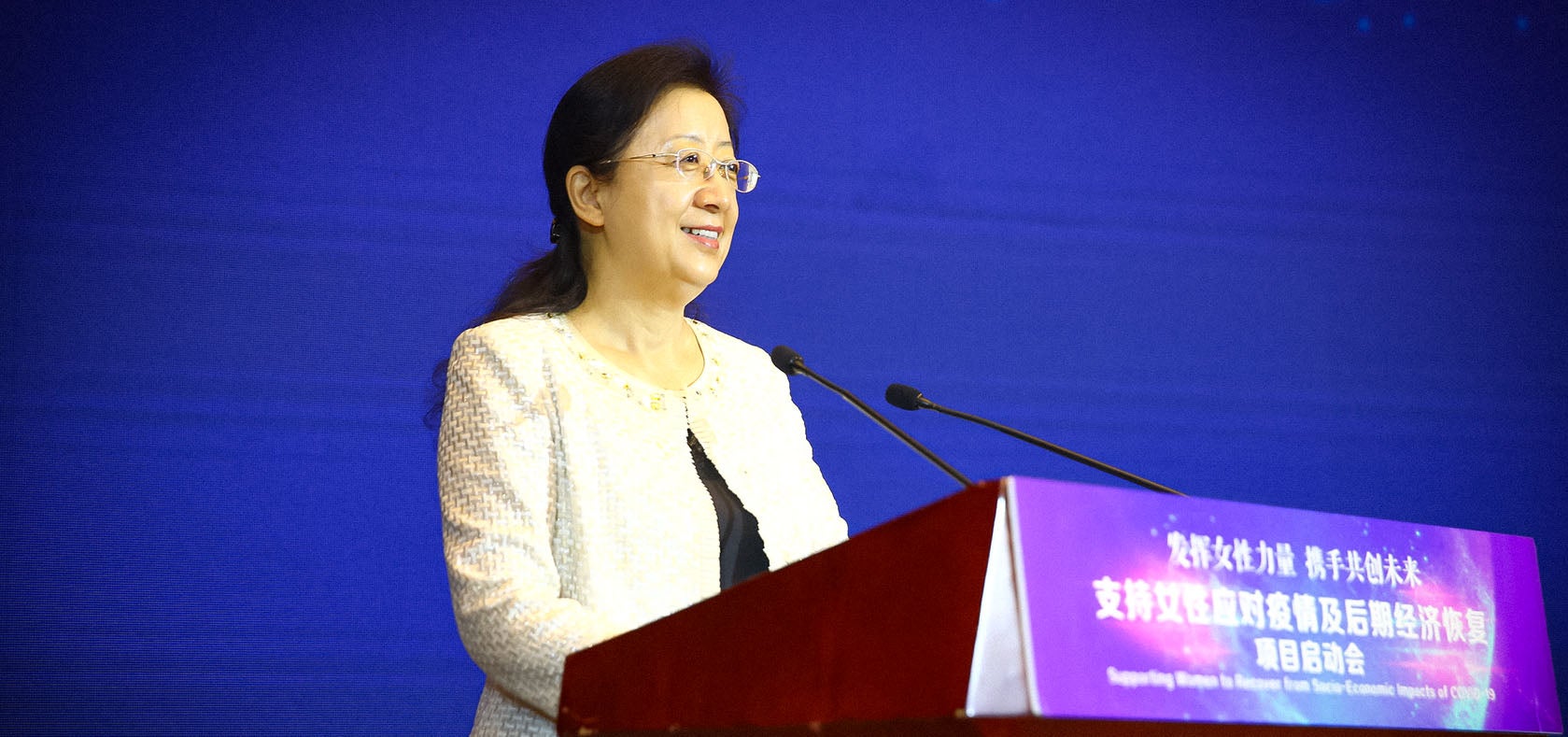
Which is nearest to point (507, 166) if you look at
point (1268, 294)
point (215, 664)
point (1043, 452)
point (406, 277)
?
point (406, 277)

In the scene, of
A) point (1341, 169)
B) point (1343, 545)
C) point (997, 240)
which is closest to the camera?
point (1343, 545)

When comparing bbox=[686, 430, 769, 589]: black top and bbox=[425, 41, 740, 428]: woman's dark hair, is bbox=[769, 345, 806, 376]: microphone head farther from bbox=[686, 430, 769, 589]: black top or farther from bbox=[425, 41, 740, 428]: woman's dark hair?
bbox=[425, 41, 740, 428]: woman's dark hair

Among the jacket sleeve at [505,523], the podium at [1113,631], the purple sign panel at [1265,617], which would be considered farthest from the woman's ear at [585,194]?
the purple sign panel at [1265,617]

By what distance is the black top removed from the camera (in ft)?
5.88

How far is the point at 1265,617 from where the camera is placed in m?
0.92

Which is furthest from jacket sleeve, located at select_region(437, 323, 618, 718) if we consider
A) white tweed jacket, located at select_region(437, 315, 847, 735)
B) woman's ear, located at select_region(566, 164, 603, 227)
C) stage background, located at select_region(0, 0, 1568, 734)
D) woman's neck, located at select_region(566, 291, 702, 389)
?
stage background, located at select_region(0, 0, 1568, 734)

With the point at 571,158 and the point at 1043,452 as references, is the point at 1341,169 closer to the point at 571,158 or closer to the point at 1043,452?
the point at 1043,452

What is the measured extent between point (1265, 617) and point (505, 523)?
2.97 ft

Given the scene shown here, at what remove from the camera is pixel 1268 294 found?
10.8 ft

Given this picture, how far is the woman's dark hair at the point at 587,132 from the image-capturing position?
6.45 ft

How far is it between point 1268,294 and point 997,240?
2.30 feet

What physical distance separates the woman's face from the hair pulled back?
0.03m

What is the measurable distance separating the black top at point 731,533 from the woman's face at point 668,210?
25cm

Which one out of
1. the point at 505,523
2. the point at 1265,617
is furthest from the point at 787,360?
the point at 1265,617
